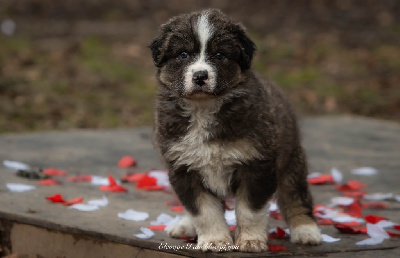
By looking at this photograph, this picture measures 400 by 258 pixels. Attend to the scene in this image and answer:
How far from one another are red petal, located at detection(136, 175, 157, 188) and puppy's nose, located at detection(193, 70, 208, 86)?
2.25 m

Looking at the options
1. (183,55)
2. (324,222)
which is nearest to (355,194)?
(324,222)

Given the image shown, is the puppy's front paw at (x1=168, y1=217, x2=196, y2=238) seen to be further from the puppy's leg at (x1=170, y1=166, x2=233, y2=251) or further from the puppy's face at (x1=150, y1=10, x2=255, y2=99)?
the puppy's face at (x1=150, y1=10, x2=255, y2=99)

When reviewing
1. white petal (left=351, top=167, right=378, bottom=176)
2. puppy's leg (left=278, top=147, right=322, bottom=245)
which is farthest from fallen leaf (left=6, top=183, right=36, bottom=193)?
white petal (left=351, top=167, right=378, bottom=176)

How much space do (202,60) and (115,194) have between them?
2176 millimetres

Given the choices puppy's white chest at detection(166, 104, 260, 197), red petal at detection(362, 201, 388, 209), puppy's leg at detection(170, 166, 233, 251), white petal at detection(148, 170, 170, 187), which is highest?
puppy's white chest at detection(166, 104, 260, 197)

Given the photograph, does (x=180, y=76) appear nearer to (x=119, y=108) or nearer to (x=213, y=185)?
(x=213, y=185)

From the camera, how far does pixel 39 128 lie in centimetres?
1065

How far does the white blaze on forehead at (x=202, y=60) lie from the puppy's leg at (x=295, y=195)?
101 cm

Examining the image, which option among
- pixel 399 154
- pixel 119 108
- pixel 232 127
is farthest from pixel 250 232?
pixel 119 108

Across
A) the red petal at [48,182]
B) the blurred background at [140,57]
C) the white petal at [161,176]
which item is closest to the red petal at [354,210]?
the white petal at [161,176]

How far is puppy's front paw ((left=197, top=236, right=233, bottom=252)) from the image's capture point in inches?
179

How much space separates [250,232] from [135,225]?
103cm

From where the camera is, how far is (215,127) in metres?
4.60

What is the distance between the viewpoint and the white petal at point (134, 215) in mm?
5500
